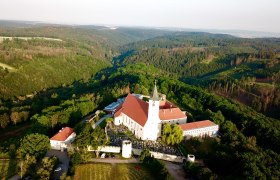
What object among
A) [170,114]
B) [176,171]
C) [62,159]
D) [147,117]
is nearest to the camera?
[176,171]

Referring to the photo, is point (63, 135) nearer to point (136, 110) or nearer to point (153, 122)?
point (136, 110)

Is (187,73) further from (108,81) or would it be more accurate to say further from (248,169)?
(248,169)

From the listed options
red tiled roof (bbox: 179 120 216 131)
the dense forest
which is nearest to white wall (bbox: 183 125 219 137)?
red tiled roof (bbox: 179 120 216 131)

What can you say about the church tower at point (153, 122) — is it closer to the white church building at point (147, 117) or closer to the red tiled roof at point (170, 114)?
the white church building at point (147, 117)

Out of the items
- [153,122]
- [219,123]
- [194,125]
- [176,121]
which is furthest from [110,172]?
[219,123]

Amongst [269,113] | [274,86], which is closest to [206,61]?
[274,86]

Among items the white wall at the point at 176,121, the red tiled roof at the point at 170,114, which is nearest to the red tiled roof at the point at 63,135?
the red tiled roof at the point at 170,114
